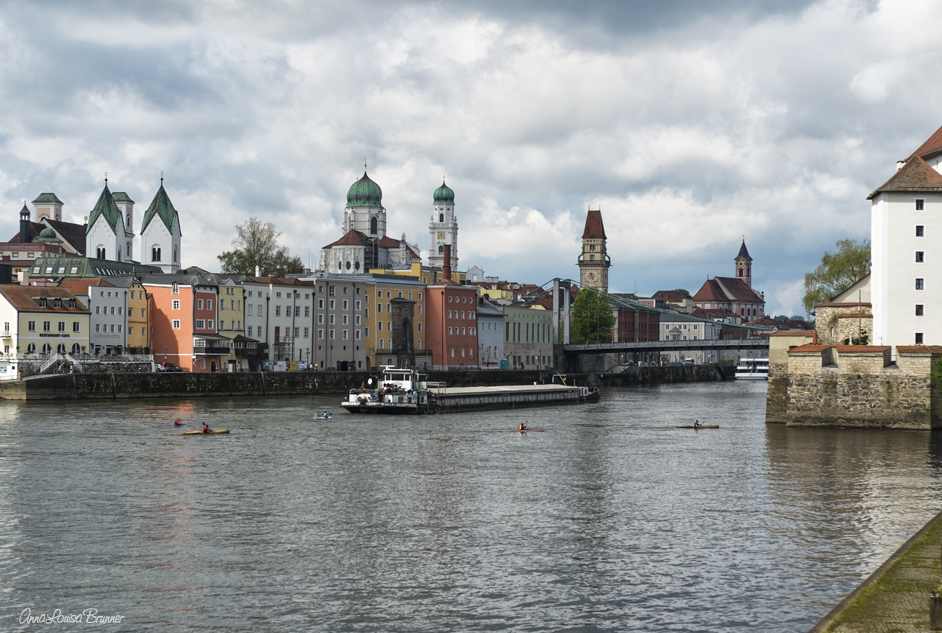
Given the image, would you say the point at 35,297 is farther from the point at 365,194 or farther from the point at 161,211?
the point at 365,194

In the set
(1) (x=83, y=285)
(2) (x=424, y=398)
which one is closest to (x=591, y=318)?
(1) (x=83, y=285)

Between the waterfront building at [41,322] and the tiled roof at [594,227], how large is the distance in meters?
123

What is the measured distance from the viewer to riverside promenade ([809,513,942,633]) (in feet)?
39.7

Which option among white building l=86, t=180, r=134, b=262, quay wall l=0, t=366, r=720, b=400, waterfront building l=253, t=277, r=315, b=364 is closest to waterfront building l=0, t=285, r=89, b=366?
quay wall l=0, t=366, r=720, b=400

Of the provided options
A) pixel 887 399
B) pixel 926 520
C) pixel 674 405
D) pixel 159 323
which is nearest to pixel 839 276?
pixel 674 405

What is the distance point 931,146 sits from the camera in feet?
176

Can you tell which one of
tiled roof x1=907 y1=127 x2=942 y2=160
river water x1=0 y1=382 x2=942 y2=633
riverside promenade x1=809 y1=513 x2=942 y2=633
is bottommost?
river water x1=0 y1=382 x2=942 y2=633

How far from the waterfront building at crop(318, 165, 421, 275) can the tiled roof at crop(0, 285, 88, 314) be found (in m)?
83.5

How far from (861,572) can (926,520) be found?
532 cm

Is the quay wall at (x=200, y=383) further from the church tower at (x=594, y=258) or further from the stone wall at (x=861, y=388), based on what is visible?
the church tower at (x=594, y=258)

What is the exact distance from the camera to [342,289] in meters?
90.6

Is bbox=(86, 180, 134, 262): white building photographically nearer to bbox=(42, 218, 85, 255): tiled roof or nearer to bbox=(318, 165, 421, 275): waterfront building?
bbox=(42, 218, 85, 255): tiled roof

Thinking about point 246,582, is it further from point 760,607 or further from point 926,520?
point 926,520

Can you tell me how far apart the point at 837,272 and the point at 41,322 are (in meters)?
49.6
